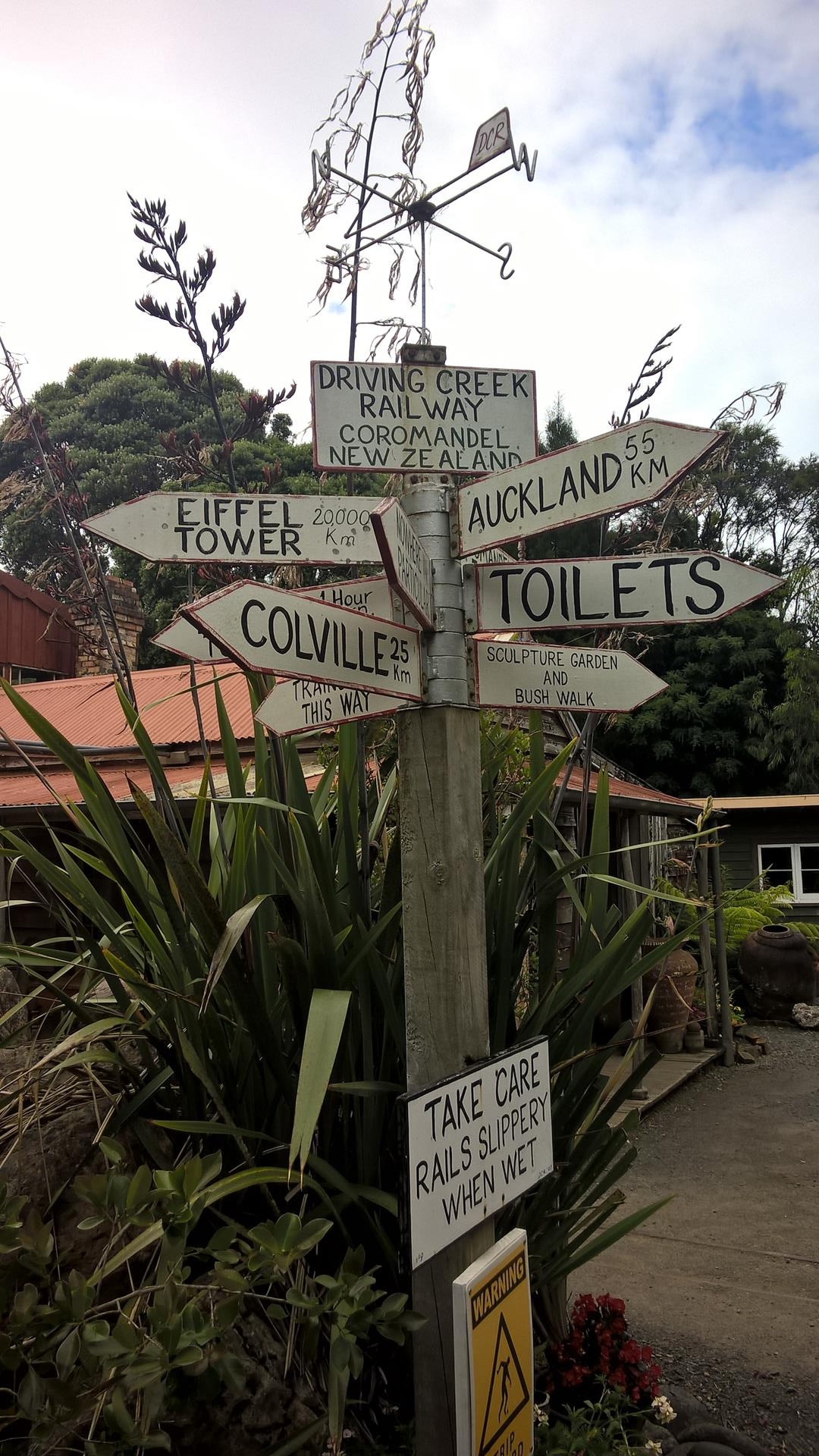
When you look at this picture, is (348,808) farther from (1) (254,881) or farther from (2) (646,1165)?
(2) (646,1165)

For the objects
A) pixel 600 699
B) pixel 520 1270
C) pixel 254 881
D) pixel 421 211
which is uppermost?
pixel 421 211

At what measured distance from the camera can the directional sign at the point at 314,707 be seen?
2.13 meters

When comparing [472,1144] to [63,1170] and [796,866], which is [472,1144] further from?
[796,866]

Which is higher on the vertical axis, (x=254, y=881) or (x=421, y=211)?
(x=421, y=211)

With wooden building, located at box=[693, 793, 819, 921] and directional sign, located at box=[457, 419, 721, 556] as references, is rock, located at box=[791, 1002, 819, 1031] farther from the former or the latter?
directional sign, located at box=[457, 419, 721, 556]

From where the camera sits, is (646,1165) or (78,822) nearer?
(78,822)

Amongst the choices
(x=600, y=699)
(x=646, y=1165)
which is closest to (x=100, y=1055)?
(x=600, y=699)

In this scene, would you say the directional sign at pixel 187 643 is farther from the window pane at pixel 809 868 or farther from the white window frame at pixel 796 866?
the window pane at pixel 809 868

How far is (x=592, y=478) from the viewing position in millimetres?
2123

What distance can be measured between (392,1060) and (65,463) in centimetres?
157

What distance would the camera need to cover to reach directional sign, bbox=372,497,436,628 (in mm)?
1718

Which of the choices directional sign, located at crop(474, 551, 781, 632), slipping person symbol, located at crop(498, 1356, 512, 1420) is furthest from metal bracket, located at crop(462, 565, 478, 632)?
slipping person symbol, located at crop(498, 1356, 512, 1420)

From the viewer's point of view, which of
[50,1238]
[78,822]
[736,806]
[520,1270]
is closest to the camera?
[50,1238]

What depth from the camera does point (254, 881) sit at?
250 centimetres
